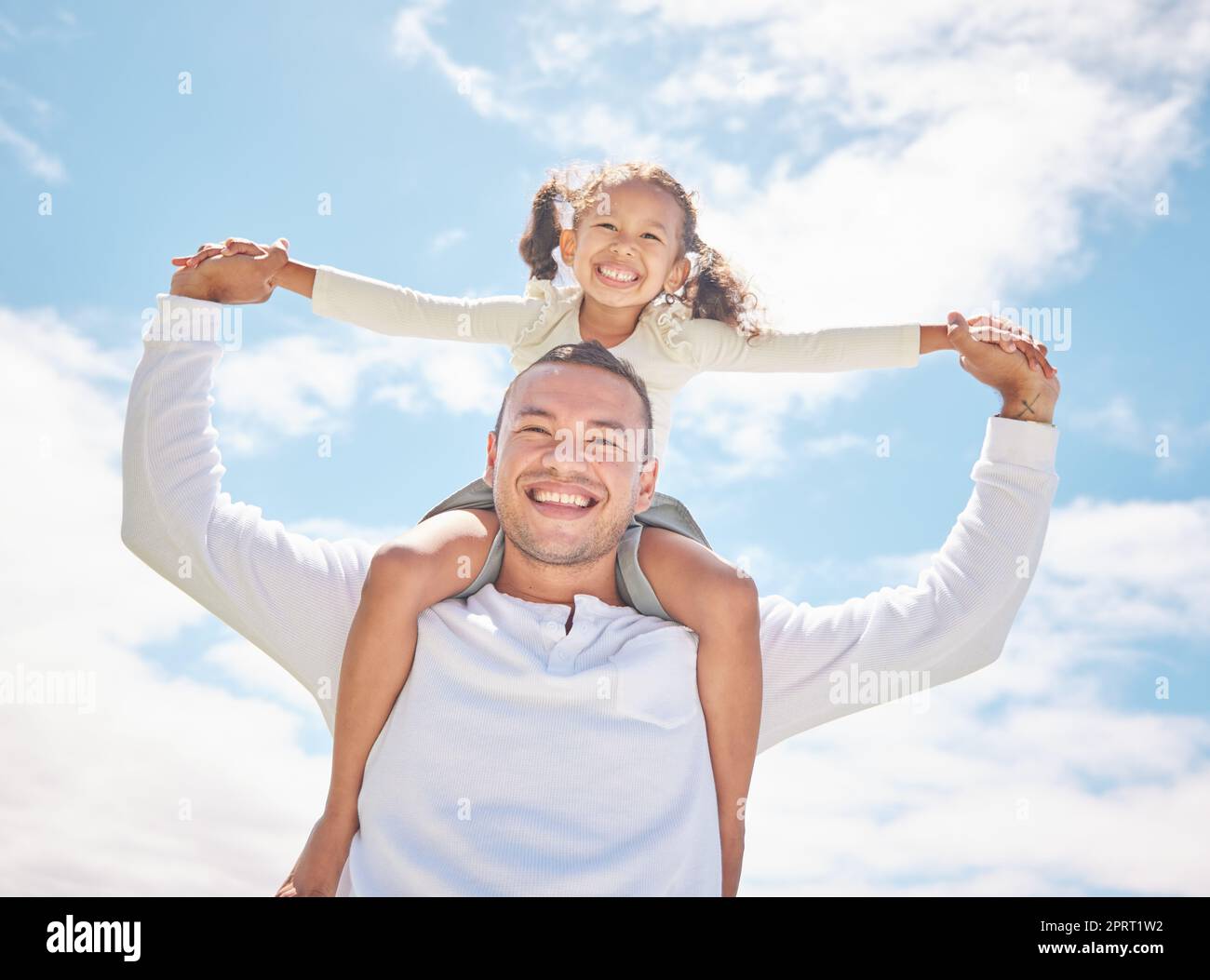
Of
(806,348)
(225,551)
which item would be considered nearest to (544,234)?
(806,348)

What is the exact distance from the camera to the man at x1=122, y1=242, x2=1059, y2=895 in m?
2.55

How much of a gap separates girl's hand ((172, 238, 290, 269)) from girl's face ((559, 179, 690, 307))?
4.66 feet

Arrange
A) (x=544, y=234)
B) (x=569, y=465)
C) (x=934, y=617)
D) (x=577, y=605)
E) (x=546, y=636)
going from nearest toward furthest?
(x=546, y=636) → (x=577, y=605) → (x=569, y=465) → (x=934, y=617) → (x=544, y=234)

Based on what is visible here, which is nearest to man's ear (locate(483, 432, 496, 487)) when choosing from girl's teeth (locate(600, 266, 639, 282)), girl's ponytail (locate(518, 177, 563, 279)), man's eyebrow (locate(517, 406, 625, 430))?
man's eyebrow (locate(517, 406, 625, 430))

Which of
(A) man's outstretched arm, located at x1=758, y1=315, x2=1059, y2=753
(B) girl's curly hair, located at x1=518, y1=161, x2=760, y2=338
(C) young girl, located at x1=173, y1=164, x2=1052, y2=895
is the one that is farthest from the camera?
(B) girl's curly hair, located at x1=518, y1=161, x2=760, y2=338

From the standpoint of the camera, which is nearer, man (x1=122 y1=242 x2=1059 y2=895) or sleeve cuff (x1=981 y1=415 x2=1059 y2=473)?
man (x1=122 y1=242 x2=1059 y2=895)

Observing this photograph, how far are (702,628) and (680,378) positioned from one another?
6.74 ft

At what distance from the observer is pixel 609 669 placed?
2672mm

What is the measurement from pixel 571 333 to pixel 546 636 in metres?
2.25

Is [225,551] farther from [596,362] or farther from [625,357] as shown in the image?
[625,357]

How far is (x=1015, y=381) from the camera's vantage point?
11.7ft

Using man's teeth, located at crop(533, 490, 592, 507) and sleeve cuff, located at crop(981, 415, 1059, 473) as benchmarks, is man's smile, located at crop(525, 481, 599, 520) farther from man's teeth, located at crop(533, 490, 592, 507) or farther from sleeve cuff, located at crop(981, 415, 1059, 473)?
sleeve cuff, located at crop(981, 415, 1059, 473)

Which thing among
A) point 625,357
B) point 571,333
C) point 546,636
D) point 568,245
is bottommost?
point 546,636
